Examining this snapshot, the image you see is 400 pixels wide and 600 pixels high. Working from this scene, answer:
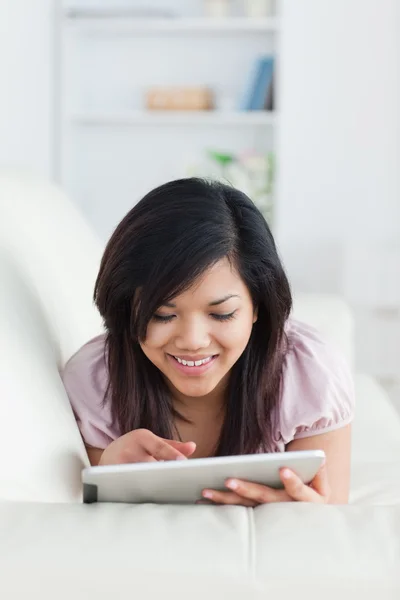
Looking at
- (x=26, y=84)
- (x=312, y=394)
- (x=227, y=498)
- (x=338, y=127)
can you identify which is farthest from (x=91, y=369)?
(x=338, y=127)

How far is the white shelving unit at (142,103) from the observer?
169 inches

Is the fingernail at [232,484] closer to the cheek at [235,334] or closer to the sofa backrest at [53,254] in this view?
the cheek at [235,334]

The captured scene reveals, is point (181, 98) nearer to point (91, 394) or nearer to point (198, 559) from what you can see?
point (91, 394)

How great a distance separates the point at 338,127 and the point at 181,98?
2.26ft

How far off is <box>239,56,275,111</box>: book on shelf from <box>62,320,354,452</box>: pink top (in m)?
2.84

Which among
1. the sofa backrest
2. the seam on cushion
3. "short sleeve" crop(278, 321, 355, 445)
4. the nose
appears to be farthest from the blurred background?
the seam on cushion

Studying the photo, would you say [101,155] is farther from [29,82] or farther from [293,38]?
[293,38]

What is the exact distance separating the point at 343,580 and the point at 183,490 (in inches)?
9.2

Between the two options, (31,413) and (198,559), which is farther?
(31,413)

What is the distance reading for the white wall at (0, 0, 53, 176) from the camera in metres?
3.40

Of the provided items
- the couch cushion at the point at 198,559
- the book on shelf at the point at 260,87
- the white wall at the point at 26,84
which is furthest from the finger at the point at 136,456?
the book on shelf at the point at 260,87

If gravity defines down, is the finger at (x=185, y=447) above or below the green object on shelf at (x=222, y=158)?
below

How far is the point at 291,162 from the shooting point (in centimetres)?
423

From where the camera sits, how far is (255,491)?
1.03 m
